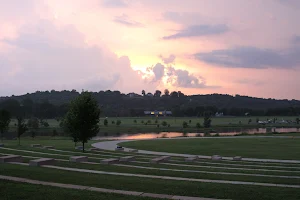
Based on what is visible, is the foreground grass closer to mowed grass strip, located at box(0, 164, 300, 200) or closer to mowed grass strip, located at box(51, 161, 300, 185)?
mowed grass strip, located at box(0, 164, 300, 200)

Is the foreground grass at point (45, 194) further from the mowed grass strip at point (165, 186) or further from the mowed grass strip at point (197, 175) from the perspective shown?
the mowed grass strip at point (197, 175)

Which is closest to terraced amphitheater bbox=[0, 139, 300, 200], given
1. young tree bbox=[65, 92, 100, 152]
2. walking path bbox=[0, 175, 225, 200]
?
walking path bbox=[0, 175, 225, 200]

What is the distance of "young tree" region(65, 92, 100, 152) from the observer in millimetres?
27812

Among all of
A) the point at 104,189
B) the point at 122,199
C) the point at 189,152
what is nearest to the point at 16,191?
the point at 104,189

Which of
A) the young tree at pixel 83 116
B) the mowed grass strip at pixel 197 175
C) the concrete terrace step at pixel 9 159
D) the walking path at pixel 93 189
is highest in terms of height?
the young tree at pixel 83 116

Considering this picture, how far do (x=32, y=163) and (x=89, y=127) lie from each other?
1331cm

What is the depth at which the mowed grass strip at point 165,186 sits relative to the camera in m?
9.79

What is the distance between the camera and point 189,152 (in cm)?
3150

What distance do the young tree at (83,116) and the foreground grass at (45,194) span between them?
58.2ft

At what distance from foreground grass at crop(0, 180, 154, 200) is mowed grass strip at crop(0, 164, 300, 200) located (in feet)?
3.91

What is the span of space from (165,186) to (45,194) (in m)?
3.82

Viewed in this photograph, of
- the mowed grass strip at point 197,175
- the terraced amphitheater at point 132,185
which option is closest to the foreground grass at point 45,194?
the terraced amphitheater at point 132,185

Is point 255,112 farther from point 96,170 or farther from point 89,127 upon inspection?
point 96,170

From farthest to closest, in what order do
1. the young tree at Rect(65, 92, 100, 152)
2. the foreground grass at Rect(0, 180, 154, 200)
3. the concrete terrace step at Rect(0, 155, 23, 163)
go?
the young tree at Rect(65, 92, 100, 152)
the concrete terrace step at Rect(0, 155, 23, 163)
the foreground grass at Rect(0, 180, 154, 200)
